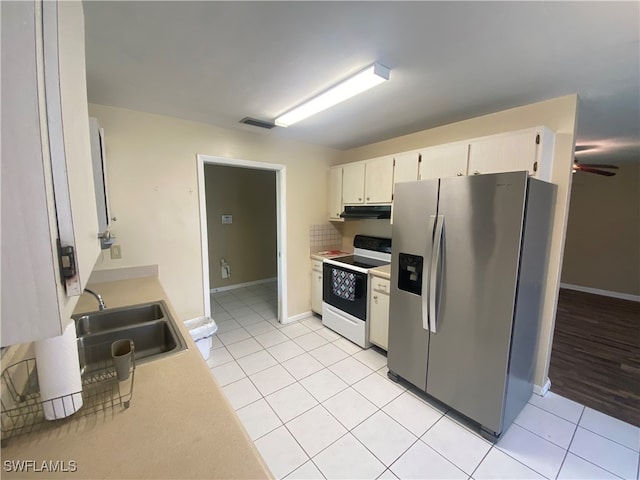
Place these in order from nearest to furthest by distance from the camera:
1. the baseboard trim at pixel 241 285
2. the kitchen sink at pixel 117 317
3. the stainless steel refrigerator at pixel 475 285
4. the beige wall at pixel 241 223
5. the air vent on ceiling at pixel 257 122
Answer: the kitchen sink at pixel 117 317, the stainless steel refrigerator at pixel 475 285, the air vent on ceiling at pixel 257 122, the beige wall at pixel 241 223, the baseboard trim at pixel 241 285

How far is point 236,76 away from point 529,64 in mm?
1788

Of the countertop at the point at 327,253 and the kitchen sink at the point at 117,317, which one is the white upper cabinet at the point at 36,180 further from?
the countertop at the point at 327,253

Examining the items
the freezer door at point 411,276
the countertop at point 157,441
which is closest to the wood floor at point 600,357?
the freezer door at point 411,276

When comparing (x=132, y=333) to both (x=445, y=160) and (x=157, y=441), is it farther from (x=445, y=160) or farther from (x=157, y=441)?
(x=445, y=160)

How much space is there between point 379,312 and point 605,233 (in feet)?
16.8

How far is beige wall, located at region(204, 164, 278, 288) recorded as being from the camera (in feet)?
15.4

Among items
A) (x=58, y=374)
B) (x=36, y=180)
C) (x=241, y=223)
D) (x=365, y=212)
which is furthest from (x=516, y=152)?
(x=241, y=223)

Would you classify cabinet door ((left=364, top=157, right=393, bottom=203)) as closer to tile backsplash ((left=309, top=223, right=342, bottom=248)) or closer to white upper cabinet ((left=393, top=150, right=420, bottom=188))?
white upper cabinet ((left=393, top=150, right=420, bottom=188))

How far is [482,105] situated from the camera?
7.07 ft

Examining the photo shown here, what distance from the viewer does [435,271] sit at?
1.90 m

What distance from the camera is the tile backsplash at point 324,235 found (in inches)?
142

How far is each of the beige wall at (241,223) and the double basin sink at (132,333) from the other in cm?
314

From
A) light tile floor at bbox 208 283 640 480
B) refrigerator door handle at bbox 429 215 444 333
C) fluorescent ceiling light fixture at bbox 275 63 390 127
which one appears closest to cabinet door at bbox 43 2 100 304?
fluorescent ceiling light fixture at bbox 275 63 390 127

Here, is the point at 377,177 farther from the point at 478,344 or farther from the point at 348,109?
the point at 478,344
